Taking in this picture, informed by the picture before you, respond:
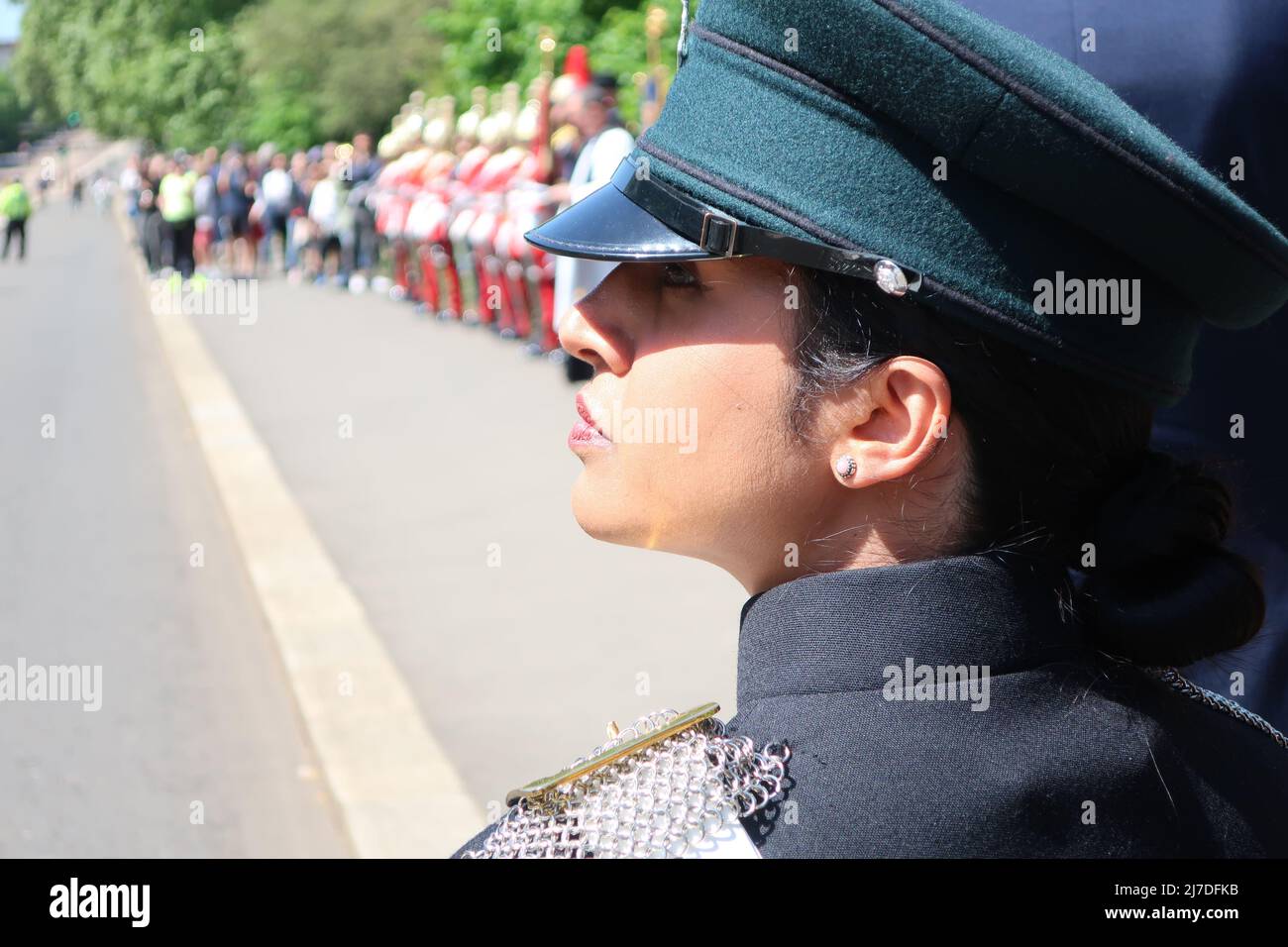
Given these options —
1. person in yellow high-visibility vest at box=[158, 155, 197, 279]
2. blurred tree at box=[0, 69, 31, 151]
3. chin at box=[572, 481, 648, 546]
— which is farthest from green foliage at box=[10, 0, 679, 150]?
blurred tree at box=[0, 69, 31, 151]

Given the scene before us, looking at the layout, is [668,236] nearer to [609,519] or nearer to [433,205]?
[609,519]

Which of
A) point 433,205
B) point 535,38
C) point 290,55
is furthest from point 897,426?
point 290,55

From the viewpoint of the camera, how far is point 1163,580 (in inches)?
54.6

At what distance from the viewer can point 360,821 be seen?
4.14m

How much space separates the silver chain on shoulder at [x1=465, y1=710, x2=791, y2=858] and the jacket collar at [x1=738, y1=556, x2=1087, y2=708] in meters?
0.08

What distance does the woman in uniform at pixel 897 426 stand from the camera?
125 cm

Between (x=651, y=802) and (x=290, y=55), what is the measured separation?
4268 cm

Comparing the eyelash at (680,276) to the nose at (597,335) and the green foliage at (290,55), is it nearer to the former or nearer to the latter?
the nose at (597,335)

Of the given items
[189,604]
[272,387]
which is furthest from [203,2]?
[189,604]

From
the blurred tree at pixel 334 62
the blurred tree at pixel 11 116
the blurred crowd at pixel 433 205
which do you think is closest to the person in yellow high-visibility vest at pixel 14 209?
the blurred crowd at pixel 433 205

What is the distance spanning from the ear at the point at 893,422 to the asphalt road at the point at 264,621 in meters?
2.60

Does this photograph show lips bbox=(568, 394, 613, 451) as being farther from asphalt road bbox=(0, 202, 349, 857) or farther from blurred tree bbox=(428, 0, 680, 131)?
blurred tree bbox=(428, 0, 680, 131)

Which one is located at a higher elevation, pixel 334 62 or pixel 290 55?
pixel 290 55

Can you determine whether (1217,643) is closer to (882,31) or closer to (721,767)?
(721,767)
